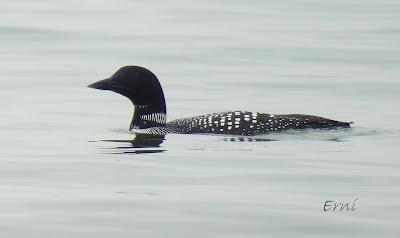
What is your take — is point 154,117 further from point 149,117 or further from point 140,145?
point 140,145

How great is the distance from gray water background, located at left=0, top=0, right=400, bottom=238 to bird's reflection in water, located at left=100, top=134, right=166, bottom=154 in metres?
0.06

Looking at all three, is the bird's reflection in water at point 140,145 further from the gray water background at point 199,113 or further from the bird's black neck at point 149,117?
the bird's black neck at point 149,117

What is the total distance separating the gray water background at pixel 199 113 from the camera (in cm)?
783

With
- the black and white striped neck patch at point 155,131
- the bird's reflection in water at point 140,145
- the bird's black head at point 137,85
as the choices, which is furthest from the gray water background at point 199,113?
the bird's black head at point 137,85

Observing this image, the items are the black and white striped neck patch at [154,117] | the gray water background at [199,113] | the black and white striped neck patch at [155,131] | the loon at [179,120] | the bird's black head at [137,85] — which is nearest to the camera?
the gray water background at [199,113]

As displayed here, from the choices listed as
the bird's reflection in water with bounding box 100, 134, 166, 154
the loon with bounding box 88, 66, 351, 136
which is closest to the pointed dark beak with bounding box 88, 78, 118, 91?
the loon with bounding box 88, 66, 351, 136

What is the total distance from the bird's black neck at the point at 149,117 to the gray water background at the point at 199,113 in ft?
0.46

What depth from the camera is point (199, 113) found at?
13148 mm

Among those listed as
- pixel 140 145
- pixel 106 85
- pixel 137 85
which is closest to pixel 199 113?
pixel 137 85

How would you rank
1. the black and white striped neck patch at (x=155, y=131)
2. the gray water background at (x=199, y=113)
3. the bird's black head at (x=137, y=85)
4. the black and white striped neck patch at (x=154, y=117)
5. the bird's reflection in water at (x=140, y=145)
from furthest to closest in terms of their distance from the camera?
1. the black and white striped neck patch at (x=154, y=117)
2. the bird's black head at (x=137, y=85)
3. the black and white striped neck patch at (x=155, y=131)
4. the bird's reflection in water at (x=140, y=145)
5. the gray water background at (x=199, y=113)

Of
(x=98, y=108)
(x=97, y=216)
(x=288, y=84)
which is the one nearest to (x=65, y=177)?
(x=97, y=216)

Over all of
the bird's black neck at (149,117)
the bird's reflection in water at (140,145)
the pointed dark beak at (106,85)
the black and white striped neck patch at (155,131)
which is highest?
the pointed dark beak at (106,85)

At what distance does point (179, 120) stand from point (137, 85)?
46cm

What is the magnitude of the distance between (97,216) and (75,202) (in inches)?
15.4
